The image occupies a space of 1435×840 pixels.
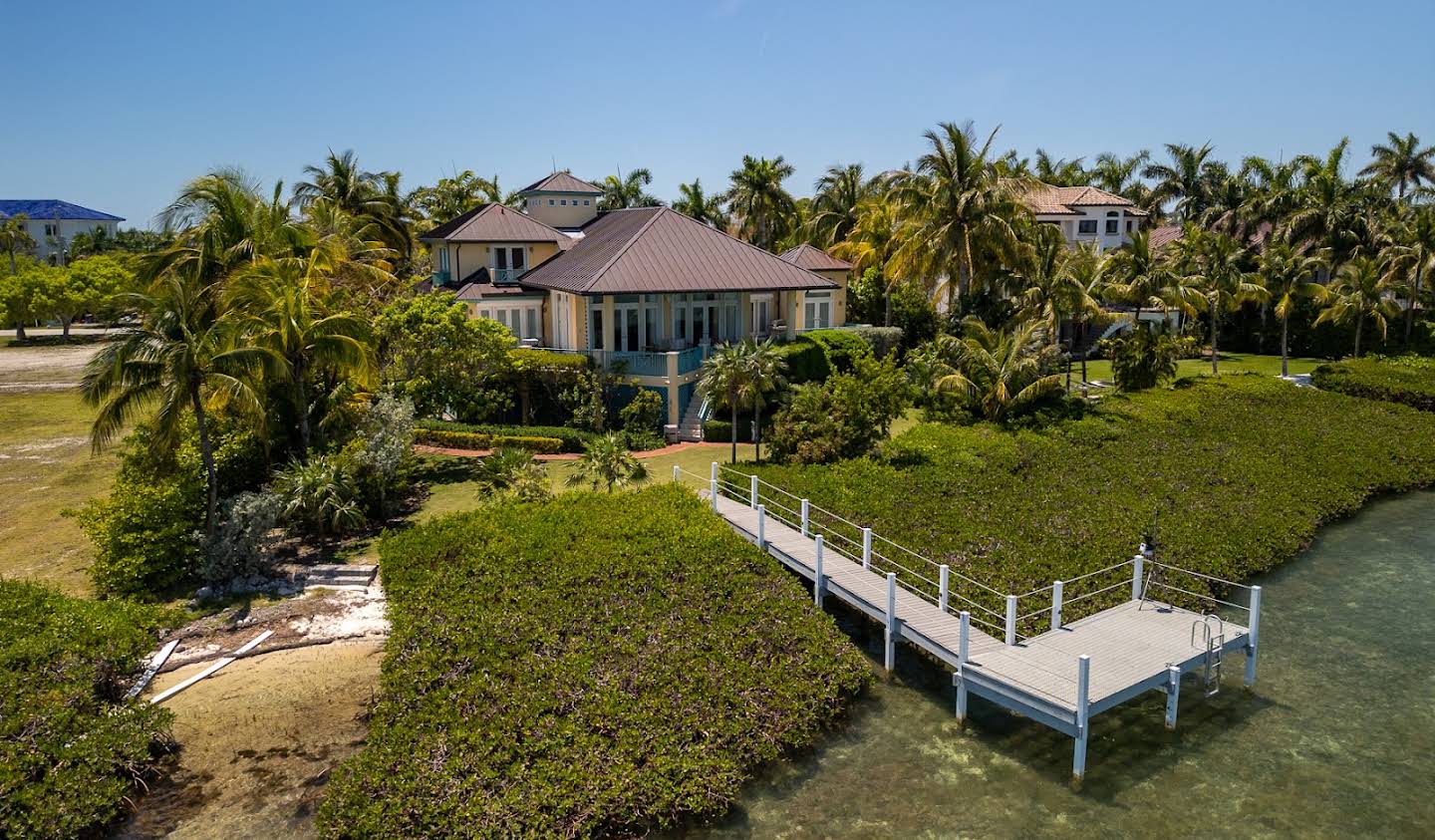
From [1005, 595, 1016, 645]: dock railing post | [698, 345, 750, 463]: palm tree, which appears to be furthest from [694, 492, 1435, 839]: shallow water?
[698, 345, 750, 463]: palm tree

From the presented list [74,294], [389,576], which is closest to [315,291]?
[389,576]

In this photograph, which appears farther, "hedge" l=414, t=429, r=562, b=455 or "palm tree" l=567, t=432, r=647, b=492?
"hedge" l=414, t=429, r=562, b=455

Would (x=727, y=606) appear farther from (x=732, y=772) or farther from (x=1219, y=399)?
(x=1219, y=399)

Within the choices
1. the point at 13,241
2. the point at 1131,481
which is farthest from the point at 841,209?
the point at 13,241

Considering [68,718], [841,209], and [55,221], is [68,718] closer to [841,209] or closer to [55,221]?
[841,209]

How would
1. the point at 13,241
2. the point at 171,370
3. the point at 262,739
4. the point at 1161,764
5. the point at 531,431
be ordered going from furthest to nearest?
the point at 13,241
the point at 531,431
the point at 171,370
the point at 262,739
the point at 1161,764

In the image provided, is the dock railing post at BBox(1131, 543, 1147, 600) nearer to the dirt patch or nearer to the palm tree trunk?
the dirt patch

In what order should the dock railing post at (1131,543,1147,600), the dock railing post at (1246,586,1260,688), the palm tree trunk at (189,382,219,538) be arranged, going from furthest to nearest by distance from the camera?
the palm tree trunk at (189,382,219,538)
the dock railing post at (1131,543,1147,600)
the dock railing post at (1246,586,1260,688)
